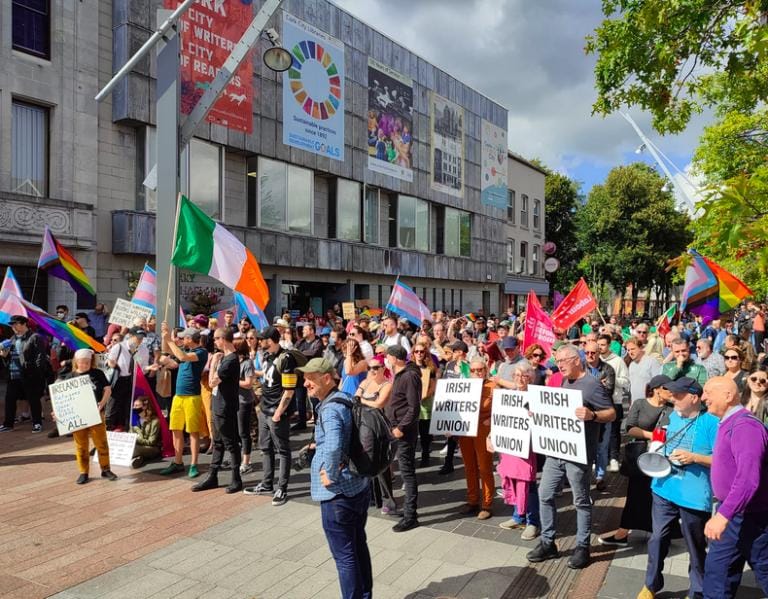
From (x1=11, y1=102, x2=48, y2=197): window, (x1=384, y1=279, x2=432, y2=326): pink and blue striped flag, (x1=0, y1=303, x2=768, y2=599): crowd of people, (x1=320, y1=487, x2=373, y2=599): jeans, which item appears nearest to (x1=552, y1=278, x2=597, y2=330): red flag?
(x1=0, y1=303, x2=768, y2=599): crowd of people

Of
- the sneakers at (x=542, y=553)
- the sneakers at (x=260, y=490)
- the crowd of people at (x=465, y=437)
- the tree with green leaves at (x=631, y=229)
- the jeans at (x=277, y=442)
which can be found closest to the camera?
the crowd of people at (x=465, y=437)

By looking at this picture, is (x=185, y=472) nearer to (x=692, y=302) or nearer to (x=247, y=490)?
(x=247, y=490)

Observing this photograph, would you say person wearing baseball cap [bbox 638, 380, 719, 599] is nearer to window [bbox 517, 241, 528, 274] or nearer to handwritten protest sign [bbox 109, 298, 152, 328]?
handwritten protest sign [bbox 109, 298, 152, 328]

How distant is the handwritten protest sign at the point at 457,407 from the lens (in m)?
6.56

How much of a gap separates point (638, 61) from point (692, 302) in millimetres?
5031

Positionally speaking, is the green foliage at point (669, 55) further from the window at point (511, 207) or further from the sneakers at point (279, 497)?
the window at point (511, 207)

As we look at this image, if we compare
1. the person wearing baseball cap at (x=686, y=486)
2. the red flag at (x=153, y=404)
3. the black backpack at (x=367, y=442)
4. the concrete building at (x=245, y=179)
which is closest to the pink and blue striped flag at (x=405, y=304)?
the red flag at (x=153, y=404)

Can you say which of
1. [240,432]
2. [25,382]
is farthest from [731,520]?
[25,382]

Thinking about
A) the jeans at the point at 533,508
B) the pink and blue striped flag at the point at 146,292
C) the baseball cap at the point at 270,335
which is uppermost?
the pink and blue striped flag at the point at 146,292

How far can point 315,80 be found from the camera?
79.3 feet

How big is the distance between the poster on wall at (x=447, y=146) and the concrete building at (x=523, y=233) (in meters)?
7.53

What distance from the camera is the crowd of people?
12.8ft

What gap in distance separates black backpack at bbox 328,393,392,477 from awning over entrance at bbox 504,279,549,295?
37.0 m

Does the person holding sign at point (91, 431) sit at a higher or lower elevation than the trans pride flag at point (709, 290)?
lower
